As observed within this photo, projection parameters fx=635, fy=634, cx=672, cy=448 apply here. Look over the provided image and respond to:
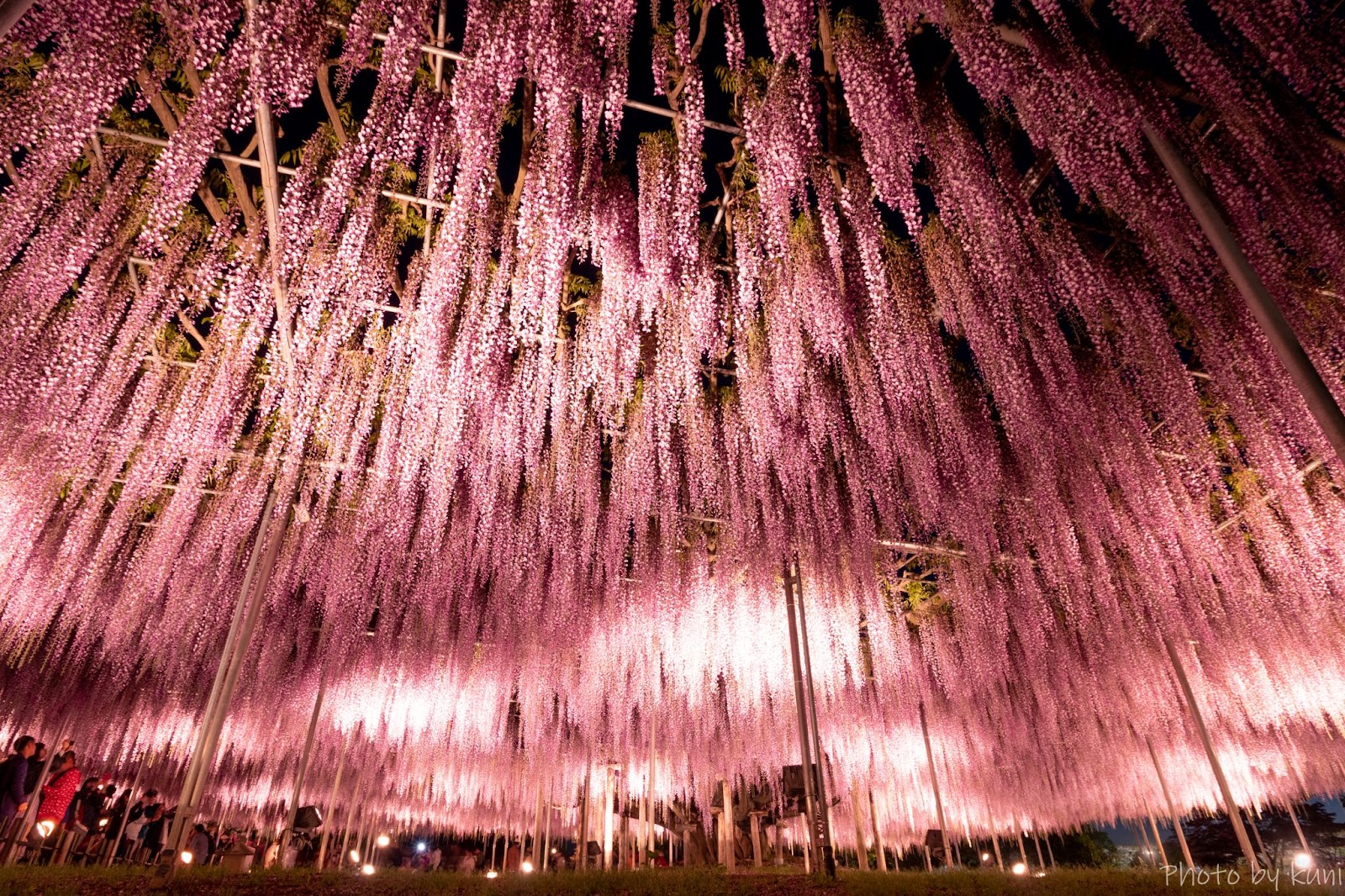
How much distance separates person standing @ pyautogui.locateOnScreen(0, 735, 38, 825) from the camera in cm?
606

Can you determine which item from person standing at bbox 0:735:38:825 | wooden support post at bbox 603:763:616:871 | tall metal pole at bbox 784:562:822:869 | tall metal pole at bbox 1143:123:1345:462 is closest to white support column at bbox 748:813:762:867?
wooden support post at bbox 603:763:616:871

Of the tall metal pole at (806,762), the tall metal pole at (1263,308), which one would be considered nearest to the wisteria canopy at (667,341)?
the tall metal pole at (1263,308)

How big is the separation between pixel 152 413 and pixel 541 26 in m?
5.70

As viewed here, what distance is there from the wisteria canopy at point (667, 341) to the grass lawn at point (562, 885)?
313 cm

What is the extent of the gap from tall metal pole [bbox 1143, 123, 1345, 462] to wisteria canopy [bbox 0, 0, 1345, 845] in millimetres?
672

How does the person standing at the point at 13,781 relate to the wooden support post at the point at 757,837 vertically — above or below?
above

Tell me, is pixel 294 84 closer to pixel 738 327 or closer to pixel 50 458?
pixel 738 327

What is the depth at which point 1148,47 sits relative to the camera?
367 centimetres

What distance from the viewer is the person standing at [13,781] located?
606 centimetres

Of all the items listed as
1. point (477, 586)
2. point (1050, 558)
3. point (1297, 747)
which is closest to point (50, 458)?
point (477, 586)

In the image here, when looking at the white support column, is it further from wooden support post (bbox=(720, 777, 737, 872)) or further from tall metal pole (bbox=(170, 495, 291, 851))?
tall metal pole (bbox=(170, 495, 291, 851))

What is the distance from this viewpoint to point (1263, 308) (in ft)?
7.82

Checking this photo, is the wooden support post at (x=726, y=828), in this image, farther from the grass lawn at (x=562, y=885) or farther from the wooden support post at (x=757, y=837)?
the grass lawn at (x=562, y=885)

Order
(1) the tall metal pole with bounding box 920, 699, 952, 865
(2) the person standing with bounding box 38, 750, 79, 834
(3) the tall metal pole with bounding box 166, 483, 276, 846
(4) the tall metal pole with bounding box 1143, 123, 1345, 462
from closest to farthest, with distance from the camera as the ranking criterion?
1. (4) the tall metal pole with bounding box 1143, 123, 1345, 462
2. (3) the tall metal pole with bounding box 166, 483, 276, 846
3. (2) the person standing with bounding box 38, 750, 79, 834
4. (1) the tall metal pole with bounding box 920, 699, 952, 865
